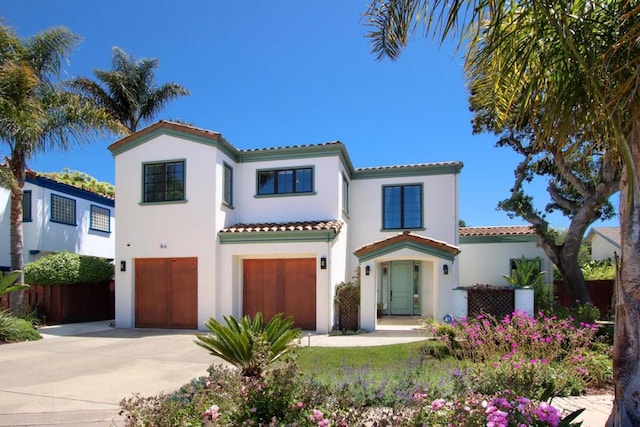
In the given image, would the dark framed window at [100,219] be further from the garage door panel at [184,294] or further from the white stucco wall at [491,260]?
the white stucco wall at [491,260]

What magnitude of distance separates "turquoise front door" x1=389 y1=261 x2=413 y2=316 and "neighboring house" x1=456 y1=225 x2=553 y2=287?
2.91m

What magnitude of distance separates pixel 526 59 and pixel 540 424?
327 centimetres

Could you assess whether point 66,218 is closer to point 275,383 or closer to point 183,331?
point 183,331

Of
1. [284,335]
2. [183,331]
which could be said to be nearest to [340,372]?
[284,335]

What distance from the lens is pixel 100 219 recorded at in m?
22.4

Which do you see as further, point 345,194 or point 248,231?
point 345,194

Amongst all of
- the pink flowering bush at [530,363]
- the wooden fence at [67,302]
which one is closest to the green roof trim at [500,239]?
the pink flowering bush at [530,363]

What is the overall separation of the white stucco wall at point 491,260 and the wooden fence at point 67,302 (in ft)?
52.0

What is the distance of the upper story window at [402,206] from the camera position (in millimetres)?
17250

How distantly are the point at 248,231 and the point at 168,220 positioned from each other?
299 cm

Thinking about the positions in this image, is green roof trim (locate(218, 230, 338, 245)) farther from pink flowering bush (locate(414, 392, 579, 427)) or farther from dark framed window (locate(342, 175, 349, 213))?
pink flowering bush (locate(414, 392, 579, 427))

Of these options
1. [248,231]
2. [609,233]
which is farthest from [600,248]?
[248,231]

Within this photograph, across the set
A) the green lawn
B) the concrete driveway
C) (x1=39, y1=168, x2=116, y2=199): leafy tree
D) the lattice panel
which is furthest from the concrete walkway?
(x1=39, y1=168, x2=116, y2=199): leafy tree

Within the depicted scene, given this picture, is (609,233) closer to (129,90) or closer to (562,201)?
(562,201)
